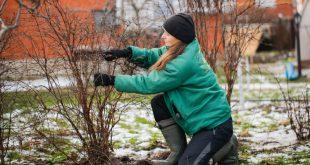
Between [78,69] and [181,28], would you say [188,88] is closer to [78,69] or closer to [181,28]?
[181,28]

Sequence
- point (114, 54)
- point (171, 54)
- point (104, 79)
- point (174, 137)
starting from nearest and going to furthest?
point (104, 79) → point (171, 54) → point (114, 54) → point (174, 137)

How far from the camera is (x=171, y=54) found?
3891 mm

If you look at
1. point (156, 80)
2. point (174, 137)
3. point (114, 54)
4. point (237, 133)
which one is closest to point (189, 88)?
point (156, 80)

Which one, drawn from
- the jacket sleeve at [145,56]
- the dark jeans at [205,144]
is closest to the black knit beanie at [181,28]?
the jacket sleeve at [145,56]

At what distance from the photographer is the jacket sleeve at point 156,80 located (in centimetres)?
373

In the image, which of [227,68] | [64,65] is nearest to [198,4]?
[227,68]

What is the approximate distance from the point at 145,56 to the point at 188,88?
0.62 meters

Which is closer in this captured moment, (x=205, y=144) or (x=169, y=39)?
(x=205, y=144)

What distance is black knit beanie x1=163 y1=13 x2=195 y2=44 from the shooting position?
3.92 metres

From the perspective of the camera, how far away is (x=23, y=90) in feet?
14.9

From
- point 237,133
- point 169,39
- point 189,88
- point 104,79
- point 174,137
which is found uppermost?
point 169,39

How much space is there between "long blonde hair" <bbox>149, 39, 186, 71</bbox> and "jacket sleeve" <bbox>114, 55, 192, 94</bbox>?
0.07 metres

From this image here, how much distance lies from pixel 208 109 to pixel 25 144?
9.03 ft

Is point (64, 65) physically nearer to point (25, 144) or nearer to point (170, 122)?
point (170, 122)
